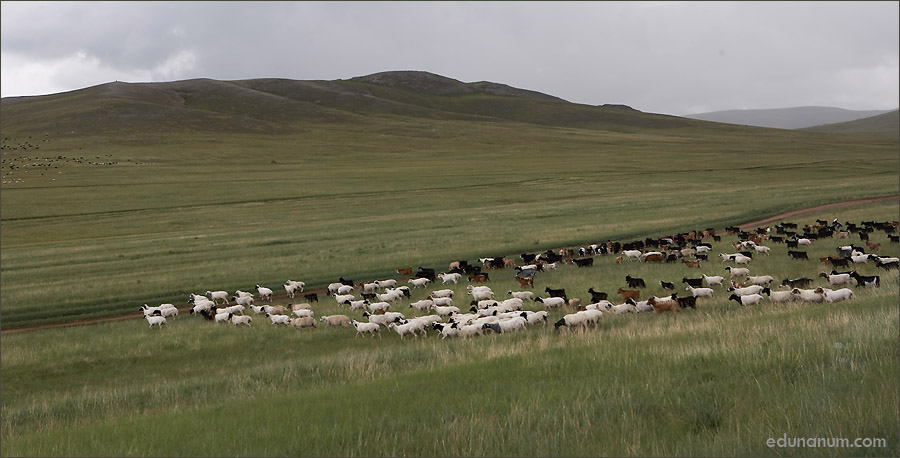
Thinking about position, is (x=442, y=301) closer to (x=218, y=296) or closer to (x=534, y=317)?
(x=534, y=317)

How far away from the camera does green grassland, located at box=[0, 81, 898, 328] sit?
29.9 meters

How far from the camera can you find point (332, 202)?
6347cm

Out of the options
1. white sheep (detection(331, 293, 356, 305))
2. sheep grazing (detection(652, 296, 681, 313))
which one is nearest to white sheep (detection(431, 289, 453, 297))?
white sheep (detection(331, 293, 356, 305))

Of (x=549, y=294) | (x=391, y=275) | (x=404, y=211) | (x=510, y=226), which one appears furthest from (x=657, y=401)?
(x=404, y=211)

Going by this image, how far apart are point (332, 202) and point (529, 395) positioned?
57.4 meters

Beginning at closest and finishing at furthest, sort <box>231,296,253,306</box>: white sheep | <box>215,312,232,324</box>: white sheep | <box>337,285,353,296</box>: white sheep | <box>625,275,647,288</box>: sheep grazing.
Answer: <box>215,312,232,324</box>: white sheep → <box>625,275,647,288</box>: sheep grazing → <box>231,296,253,306</box>: white sheep → <box>337,285,353,296</box>: white sheep

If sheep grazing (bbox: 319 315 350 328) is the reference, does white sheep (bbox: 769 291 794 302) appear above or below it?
above

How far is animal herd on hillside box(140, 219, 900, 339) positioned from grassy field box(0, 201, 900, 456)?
0.99m

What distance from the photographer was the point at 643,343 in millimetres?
10281

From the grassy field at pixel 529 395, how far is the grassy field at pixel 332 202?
44.1ft

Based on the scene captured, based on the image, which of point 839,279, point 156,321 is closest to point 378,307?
point 156,321

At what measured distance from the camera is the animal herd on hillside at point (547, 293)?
15172mm

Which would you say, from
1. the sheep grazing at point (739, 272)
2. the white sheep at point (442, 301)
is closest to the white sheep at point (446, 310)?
the white sheep at point (442, 301)

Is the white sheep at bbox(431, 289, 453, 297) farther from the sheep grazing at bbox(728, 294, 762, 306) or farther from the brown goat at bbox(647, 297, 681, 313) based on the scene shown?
the sheep grazing at bbox(728, 294, 762, 306)
